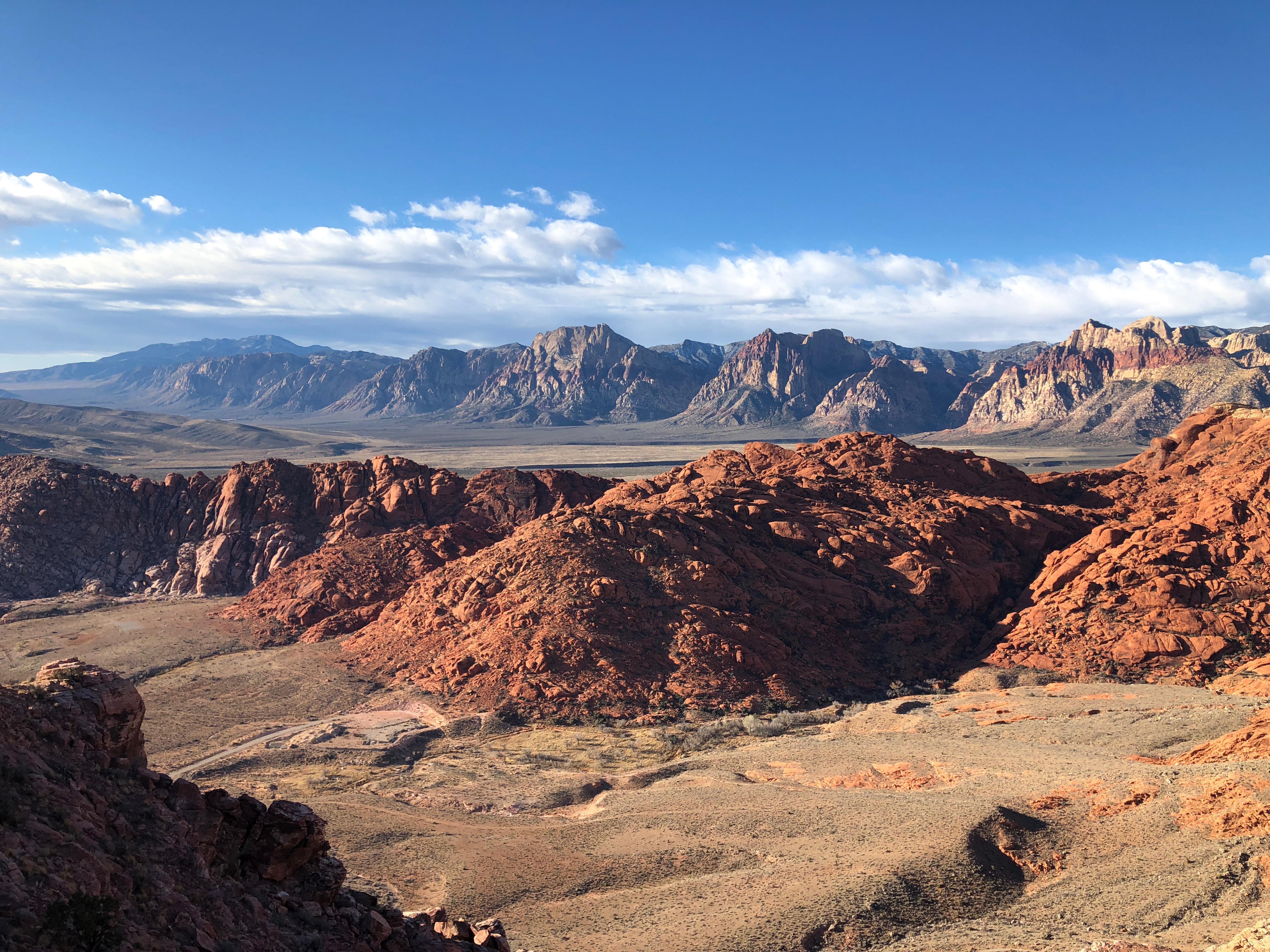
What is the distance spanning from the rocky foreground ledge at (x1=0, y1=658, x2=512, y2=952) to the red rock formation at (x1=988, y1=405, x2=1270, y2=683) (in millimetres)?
40392

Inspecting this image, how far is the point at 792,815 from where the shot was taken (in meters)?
29.2

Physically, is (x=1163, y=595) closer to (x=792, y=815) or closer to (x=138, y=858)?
(x=792, y=815)

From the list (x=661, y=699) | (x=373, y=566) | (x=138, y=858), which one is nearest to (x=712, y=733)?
(x=661, y=699)

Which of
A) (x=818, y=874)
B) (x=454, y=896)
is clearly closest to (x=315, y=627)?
(x=454, y=896)

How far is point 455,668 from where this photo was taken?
48844mm

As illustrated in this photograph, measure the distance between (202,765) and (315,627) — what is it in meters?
21.2

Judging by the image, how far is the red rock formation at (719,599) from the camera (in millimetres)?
47188

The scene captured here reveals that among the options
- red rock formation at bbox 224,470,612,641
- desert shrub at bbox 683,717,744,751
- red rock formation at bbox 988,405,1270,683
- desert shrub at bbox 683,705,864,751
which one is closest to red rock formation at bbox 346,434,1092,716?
desert shrub at bbox 683,705,864,751

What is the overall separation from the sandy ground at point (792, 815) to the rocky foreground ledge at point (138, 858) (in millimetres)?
7592

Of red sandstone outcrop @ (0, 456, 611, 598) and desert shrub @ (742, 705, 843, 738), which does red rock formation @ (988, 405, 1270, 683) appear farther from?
red sandstone outcrop @ (0, 456, 611, 598)

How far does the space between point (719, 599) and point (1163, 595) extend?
987 inches

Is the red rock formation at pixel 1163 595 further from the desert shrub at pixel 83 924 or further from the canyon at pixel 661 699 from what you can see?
the desert shrub at pixel 83 924

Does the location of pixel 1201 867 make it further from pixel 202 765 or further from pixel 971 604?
pixel 202 765

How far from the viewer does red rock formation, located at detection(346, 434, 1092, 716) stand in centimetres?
4719
